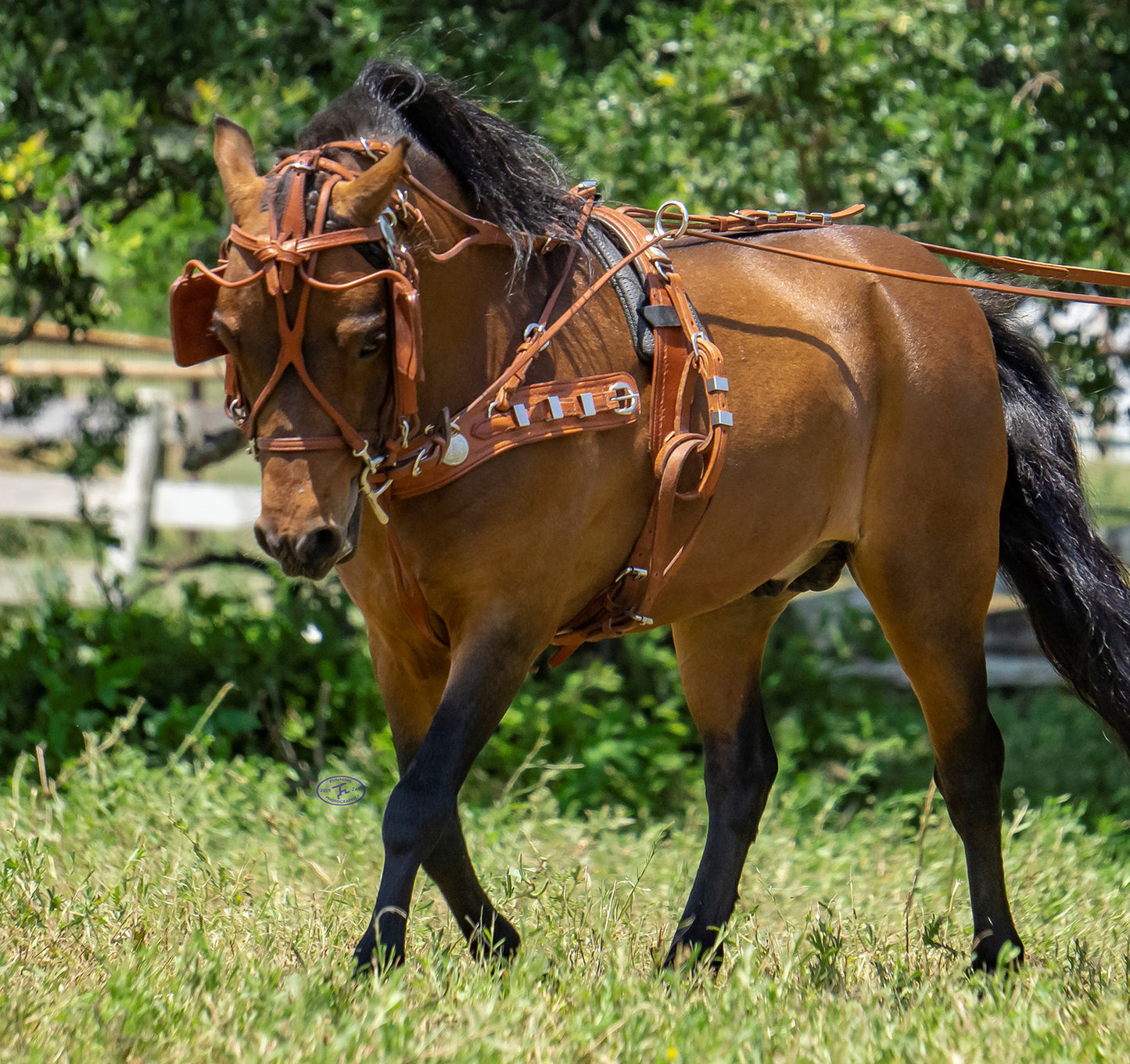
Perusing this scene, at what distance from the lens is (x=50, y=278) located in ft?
18.7

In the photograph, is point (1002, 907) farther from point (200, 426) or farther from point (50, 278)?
point (200, 426)

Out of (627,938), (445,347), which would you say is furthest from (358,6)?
(627,938)

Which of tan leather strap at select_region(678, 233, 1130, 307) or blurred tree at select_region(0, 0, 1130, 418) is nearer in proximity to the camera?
tan leather strap at select_region(678, 233, 1130, 307)

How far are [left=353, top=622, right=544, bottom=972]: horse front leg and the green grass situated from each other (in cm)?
12

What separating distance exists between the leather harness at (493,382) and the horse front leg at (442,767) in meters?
0.20

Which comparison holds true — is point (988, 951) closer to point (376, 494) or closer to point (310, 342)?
point (376, 494)

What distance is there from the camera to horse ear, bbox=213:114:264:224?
2.65 metres

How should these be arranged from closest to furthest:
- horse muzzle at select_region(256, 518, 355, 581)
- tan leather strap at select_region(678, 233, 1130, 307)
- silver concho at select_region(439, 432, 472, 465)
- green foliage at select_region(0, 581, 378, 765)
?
horse muzzle at select_region(256, 518, 355, 581), silver concho at select_region(439, 432, 472, 465), tan leather strap at select_region(678, 233, 1130, 307), green foliage at select_region(0, 581, 378, 765)

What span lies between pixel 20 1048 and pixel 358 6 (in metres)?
4.22

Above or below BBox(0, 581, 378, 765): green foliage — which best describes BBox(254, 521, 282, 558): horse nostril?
above

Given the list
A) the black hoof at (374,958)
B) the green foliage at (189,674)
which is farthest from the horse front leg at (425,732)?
the green foliage at (189,674)

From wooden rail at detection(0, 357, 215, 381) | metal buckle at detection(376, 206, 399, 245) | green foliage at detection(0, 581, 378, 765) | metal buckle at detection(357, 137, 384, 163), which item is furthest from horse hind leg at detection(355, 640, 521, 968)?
wooden rail at detection(0, 357, 215, 381)

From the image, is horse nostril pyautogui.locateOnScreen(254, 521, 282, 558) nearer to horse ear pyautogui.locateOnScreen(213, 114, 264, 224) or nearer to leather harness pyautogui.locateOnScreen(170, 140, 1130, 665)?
leather harness pyautogui.locateOnScreen(170, 140, 1130, 665)

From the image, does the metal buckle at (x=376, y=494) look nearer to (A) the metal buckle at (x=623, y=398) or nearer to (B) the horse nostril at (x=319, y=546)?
(B) the horse nostril at (x=319, y=546)
